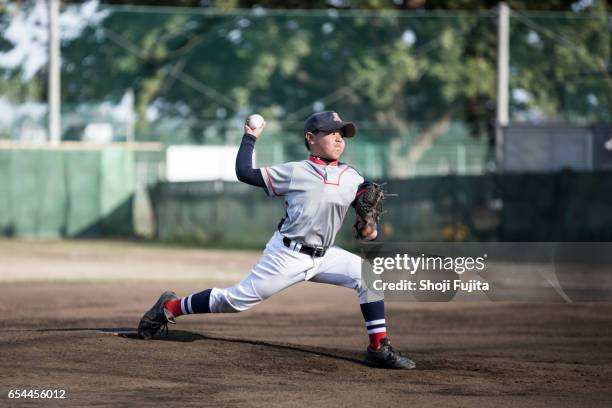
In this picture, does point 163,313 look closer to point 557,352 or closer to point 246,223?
point 557,352

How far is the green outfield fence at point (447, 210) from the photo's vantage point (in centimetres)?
1850

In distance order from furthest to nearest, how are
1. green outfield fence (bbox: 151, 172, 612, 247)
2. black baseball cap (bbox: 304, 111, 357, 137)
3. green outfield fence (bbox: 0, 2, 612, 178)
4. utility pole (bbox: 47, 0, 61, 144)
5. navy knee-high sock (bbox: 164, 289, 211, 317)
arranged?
green outfield fence (bbox: 0, 2, 612, 178), utility pole (bbox: 47, 0, 61, 144), green outfield fence (bbox: 151, 172, 612, 247), navy knee-high sock (bbox: 164, 289, 211, 317), black baseball cap (bbox: 304, 111, 357, 137)

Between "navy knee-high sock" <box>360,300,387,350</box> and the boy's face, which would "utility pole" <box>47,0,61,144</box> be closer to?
the boy's face

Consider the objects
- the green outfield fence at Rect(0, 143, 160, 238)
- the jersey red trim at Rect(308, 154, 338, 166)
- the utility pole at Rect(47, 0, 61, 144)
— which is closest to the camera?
the jersey red trim at Rect(308, 154, 338, 166)

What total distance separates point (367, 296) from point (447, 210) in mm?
14340

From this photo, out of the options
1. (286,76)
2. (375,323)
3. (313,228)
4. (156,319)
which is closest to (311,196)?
(313,228)

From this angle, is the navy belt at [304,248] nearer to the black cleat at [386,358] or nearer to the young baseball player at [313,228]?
the young baseball player at [313,228]

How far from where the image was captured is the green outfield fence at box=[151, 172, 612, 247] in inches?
728

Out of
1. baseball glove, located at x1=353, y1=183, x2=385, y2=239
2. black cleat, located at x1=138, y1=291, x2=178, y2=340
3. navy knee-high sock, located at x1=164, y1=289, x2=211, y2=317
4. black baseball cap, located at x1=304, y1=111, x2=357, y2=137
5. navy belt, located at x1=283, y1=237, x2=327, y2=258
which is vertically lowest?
black cleat, located at x1=138, y1=291, x2=178, y2=340

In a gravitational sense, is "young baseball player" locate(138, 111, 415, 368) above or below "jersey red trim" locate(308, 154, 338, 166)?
below

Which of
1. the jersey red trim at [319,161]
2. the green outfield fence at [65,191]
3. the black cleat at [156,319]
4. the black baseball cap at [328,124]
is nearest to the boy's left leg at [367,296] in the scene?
the jersey red trim at [319,161]

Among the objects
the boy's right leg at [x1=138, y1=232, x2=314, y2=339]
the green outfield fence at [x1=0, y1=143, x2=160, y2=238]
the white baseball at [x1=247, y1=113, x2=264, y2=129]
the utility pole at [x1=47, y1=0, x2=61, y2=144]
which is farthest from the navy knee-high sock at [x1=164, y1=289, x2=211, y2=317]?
the green outfield fence at [x1=0, y1=143, x2=160, y2=238]

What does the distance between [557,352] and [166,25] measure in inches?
870

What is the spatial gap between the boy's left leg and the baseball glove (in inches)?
9.2
